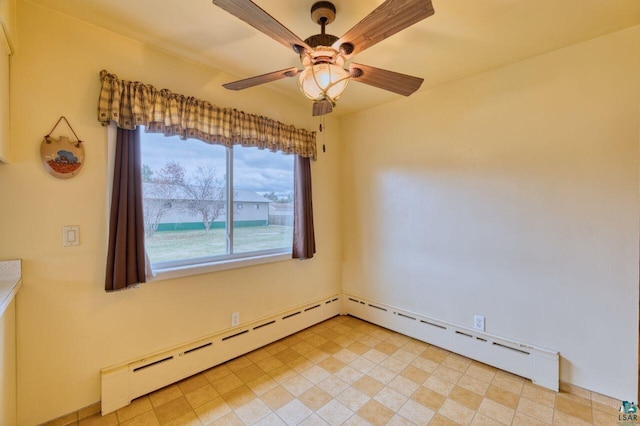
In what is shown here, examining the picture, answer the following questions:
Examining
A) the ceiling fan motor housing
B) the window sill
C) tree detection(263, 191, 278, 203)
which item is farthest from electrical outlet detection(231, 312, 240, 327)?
the ceiling fan motor housing

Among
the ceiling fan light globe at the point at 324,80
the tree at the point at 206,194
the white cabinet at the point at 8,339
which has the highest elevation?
the ceiling fan light globe at the point at 324,80

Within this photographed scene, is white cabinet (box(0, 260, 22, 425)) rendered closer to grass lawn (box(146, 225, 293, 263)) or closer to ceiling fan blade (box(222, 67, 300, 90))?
grass lawn (box(146, 225, 293, 263))

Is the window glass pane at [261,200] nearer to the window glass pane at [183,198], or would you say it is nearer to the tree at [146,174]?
the window glass pane at [183,198]

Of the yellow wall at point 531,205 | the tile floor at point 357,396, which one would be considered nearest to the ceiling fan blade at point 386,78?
the yellow wall at point 531,205

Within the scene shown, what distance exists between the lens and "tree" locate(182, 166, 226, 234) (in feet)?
7.62

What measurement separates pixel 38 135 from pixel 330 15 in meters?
1.89

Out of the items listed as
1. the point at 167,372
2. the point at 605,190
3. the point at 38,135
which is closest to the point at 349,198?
the point at 605,190

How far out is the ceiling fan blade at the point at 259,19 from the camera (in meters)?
1.11

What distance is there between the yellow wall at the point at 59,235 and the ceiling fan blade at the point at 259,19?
1241 millimetres

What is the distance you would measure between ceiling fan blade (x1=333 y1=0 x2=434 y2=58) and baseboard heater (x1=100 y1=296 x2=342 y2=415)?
238cm

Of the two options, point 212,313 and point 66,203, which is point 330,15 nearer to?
point 66,203

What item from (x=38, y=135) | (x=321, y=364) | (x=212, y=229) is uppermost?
(x=38, y=135)

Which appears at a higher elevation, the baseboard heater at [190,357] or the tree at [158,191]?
the tree at [158,191]

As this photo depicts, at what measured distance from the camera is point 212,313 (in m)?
2.38
